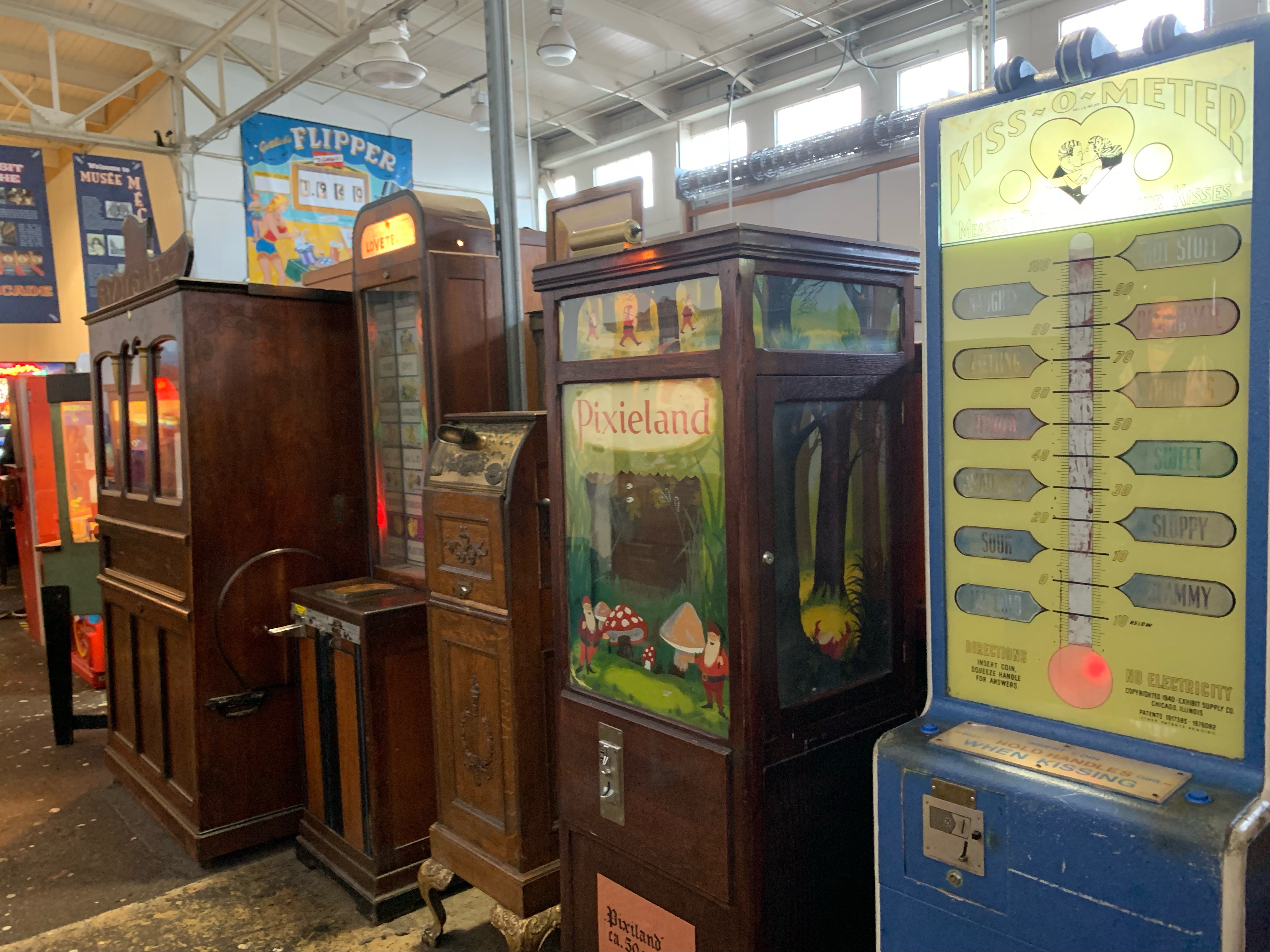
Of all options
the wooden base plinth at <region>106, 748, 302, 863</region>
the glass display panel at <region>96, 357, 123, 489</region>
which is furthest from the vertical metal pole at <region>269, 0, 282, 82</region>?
the wooden base plinth at <region>106, 748, 302, 863</region>

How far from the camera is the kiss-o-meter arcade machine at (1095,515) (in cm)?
108

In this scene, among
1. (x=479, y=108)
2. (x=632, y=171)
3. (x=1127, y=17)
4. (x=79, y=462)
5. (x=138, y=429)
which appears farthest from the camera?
(x=632, y=171)

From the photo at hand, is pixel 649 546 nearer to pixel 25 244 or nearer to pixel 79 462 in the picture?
pixel 79 462

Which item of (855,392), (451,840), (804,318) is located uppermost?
(804,318)

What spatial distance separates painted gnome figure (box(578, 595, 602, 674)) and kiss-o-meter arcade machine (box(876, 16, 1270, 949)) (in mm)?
695

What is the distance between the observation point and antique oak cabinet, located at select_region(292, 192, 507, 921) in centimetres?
266

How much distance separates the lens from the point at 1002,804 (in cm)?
119

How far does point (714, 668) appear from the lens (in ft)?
5.38

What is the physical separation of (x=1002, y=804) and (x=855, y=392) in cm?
76

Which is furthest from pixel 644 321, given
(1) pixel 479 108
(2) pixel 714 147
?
(2) pixel 714 147

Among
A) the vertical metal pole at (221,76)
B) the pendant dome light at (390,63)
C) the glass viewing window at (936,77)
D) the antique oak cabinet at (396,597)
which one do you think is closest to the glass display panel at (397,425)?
the antique oak cabinet at (396,597)

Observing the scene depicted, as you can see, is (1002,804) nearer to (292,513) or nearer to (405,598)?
(405,598)

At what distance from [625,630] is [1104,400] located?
0.96 metres

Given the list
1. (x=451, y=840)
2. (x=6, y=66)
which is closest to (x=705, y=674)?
(x=451, y=840)
